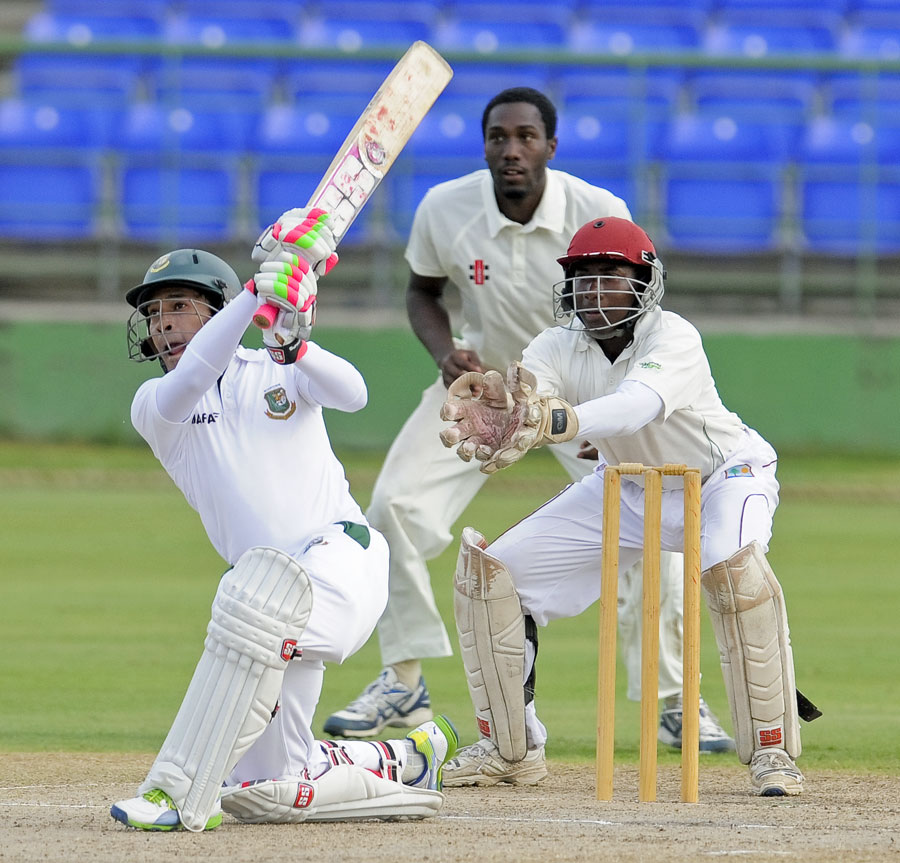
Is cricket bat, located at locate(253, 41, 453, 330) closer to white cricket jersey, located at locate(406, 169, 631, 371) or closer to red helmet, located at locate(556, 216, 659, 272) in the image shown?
red helmet, located at locate(556, 216, 659, 272)

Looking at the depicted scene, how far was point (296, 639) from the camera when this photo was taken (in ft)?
12.1

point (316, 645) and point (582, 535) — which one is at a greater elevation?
point (582, 535)

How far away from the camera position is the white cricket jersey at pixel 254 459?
13.4 ft

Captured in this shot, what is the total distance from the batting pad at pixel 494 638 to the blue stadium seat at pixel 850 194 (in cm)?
1036

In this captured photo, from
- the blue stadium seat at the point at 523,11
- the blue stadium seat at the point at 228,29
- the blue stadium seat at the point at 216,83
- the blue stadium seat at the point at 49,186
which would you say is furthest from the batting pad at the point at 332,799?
the blue stadium seat at the point at 523,11

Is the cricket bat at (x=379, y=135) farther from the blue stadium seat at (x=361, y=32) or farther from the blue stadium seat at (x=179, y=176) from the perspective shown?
the blue stadium seat at (x=361, y=32)

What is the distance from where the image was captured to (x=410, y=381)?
44.9ft

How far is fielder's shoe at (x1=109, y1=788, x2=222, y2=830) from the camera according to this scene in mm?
3615

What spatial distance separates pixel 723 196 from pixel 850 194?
114 centimetres

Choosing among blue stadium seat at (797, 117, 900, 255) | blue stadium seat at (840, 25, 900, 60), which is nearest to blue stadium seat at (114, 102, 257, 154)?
blue stadium seat at (797, 117, 900, 255)

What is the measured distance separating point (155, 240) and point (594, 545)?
10225 millimetres

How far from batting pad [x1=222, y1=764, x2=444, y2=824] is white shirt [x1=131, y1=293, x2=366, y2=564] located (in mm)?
580

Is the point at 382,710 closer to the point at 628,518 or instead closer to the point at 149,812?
the point at 628,518

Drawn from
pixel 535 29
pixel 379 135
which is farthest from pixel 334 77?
pixel 379 135
